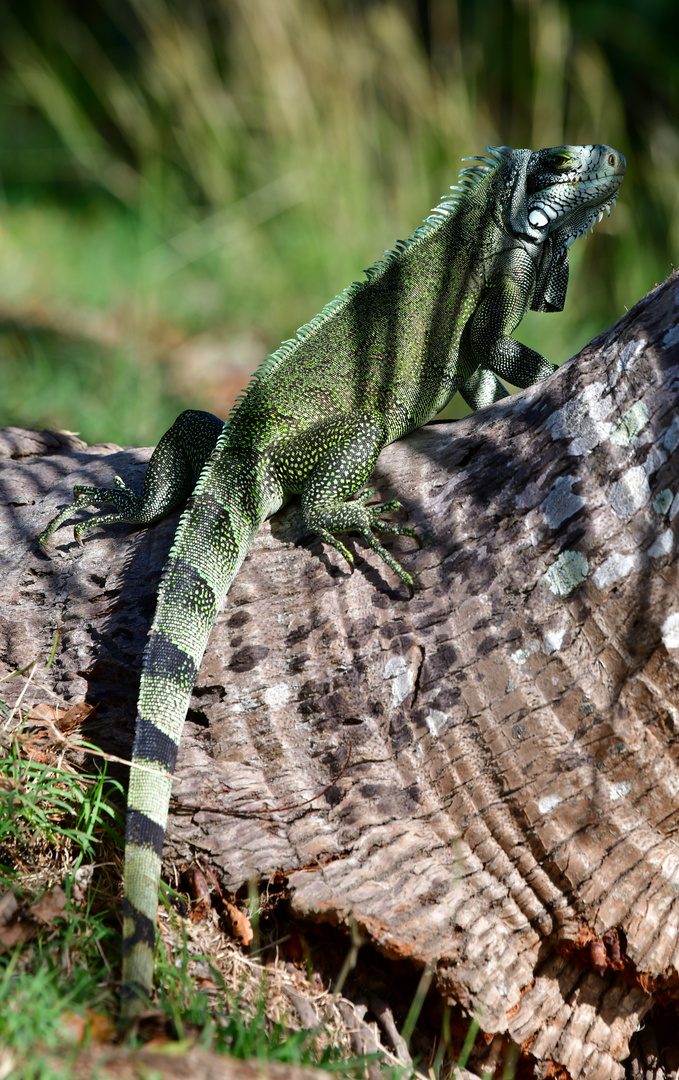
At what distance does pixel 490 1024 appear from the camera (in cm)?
224

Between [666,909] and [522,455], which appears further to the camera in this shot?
[522,455]

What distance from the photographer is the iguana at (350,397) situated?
8.48ft

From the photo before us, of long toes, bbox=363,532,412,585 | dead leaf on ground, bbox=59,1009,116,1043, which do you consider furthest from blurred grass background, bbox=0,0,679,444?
dead leaf on ground, bbox=59,1009,116,1043

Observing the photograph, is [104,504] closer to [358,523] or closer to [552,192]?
[358,523]

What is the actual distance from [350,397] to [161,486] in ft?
2.92

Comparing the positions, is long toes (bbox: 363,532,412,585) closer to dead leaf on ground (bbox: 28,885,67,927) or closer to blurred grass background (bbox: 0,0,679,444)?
dead leaf on ground (bbox: 28,885,67,927)

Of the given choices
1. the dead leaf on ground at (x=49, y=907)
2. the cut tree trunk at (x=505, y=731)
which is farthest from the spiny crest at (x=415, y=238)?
the dead leaf on ground at (x=49, y=907)

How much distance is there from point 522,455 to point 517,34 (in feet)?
26.8

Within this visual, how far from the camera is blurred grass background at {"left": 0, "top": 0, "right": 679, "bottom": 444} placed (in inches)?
295

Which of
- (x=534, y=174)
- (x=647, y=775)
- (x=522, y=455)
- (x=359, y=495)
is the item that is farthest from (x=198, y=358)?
(x=647, y=775)

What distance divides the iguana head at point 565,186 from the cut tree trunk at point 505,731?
56.6 inches

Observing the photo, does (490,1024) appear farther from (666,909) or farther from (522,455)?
(522,455)

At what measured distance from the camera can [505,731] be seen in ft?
7.59

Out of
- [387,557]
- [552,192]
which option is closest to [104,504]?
[387,557]
